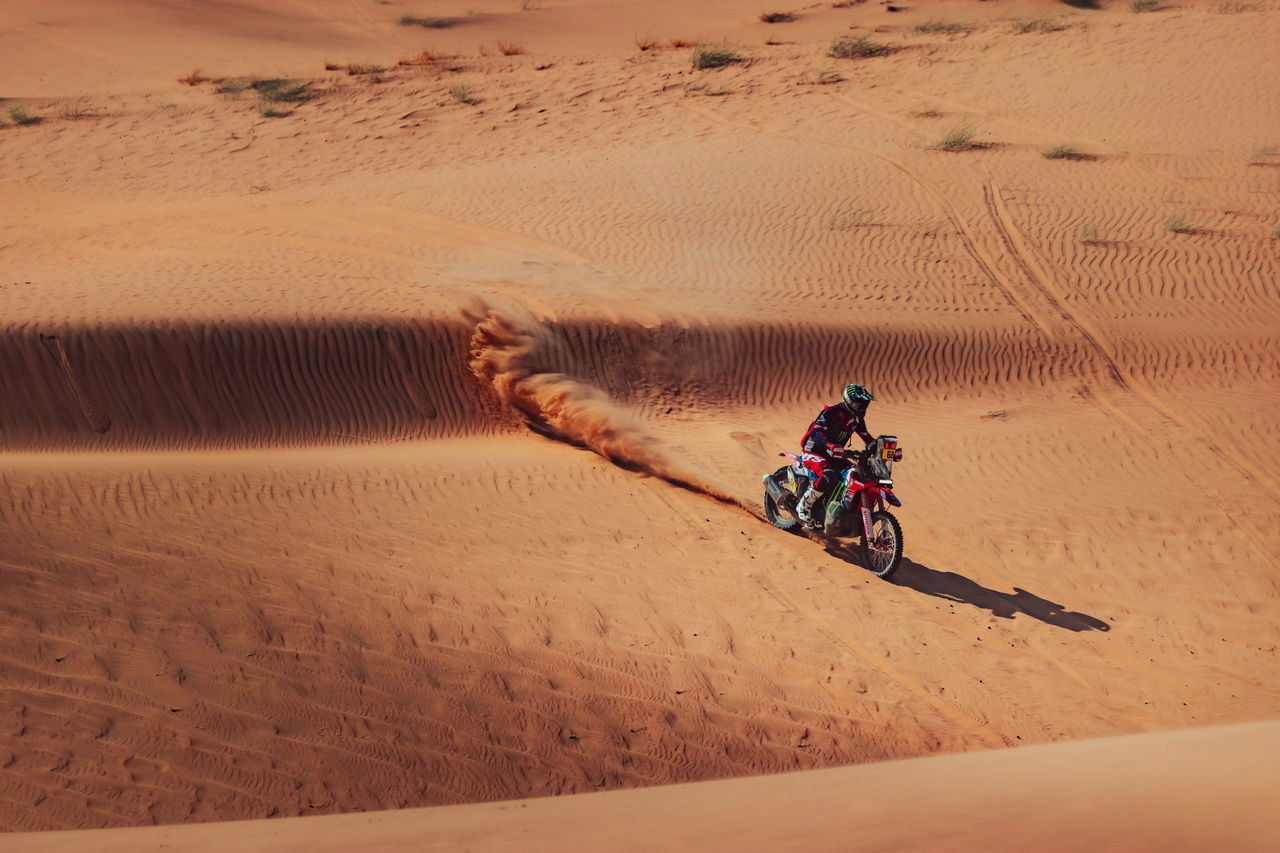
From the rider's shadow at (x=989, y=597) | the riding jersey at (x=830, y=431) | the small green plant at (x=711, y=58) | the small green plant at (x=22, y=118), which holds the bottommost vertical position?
the rider's shadow at (x=989, y=597)

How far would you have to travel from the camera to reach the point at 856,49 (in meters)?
23.5

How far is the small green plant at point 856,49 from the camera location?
23.5 meters

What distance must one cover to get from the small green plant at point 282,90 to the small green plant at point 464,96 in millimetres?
3106

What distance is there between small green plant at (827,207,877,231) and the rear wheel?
7435 millimetres

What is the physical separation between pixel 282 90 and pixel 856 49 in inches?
471

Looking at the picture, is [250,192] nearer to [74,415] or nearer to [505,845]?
[74,415]

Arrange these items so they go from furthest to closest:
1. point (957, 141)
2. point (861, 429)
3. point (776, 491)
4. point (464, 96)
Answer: point (464, 96), point (957, 141), point (776, 491), point (861, 429)

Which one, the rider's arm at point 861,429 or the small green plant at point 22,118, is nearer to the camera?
the rider's arm at point 861,429

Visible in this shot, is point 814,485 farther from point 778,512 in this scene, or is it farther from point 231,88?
point 231,88

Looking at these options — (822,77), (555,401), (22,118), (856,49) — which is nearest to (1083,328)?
(555,401)

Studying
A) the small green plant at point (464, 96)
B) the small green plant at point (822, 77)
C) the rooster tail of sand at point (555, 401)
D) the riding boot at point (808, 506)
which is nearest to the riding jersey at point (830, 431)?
the riding boot at point (808, 506)

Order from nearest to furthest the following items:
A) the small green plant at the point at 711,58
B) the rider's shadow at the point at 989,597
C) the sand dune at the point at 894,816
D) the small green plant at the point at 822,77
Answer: the sand dune at the point at 894,816, the rider's shadow at the point at 989,597, the small green plant at the point at 822,77, the small green plant at the point at 711,58

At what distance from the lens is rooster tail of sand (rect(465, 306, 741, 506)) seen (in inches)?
432

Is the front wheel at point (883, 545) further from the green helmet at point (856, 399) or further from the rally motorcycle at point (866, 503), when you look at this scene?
the green helmet at point (856, 399)
